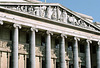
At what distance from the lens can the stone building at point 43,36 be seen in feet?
125

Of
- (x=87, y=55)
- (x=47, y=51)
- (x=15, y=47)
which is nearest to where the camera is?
(x=15, y=47)

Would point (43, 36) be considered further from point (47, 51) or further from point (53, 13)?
point (53, 13)

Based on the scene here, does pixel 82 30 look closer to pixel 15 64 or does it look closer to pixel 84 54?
pixel 84 54

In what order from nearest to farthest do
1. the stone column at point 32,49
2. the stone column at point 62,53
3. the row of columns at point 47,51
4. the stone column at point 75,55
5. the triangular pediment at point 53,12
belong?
1. the row of columns at point 47,51
2. the triangular pediment at point 53,12
3. the stone column at point 32,49
4. the stone column at point 62,53
5. the stone column at point 75,55

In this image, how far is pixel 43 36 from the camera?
1758 inches

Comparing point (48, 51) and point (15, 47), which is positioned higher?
point (15, 47)

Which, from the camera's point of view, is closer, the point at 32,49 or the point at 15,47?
the point at 15,47

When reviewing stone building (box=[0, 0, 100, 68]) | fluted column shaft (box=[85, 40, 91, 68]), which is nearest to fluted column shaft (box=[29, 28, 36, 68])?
stone building (box=[0, 0, 100, 68])

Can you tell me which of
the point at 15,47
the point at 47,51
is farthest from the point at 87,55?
the point at 15,47

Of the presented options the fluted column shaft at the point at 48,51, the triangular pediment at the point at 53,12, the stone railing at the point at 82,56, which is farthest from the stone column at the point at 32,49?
the stone railing at the point at 82,56

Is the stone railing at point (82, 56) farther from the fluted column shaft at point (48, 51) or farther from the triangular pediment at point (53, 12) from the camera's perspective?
the fluted column shaft at point (48, 51)

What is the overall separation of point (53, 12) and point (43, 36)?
4406mm

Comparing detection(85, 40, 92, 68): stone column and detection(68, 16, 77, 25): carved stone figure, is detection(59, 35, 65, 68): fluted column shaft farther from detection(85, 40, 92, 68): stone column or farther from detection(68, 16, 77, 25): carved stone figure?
detection(85, 40, 92, 68): stone column

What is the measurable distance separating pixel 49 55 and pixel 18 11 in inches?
329
